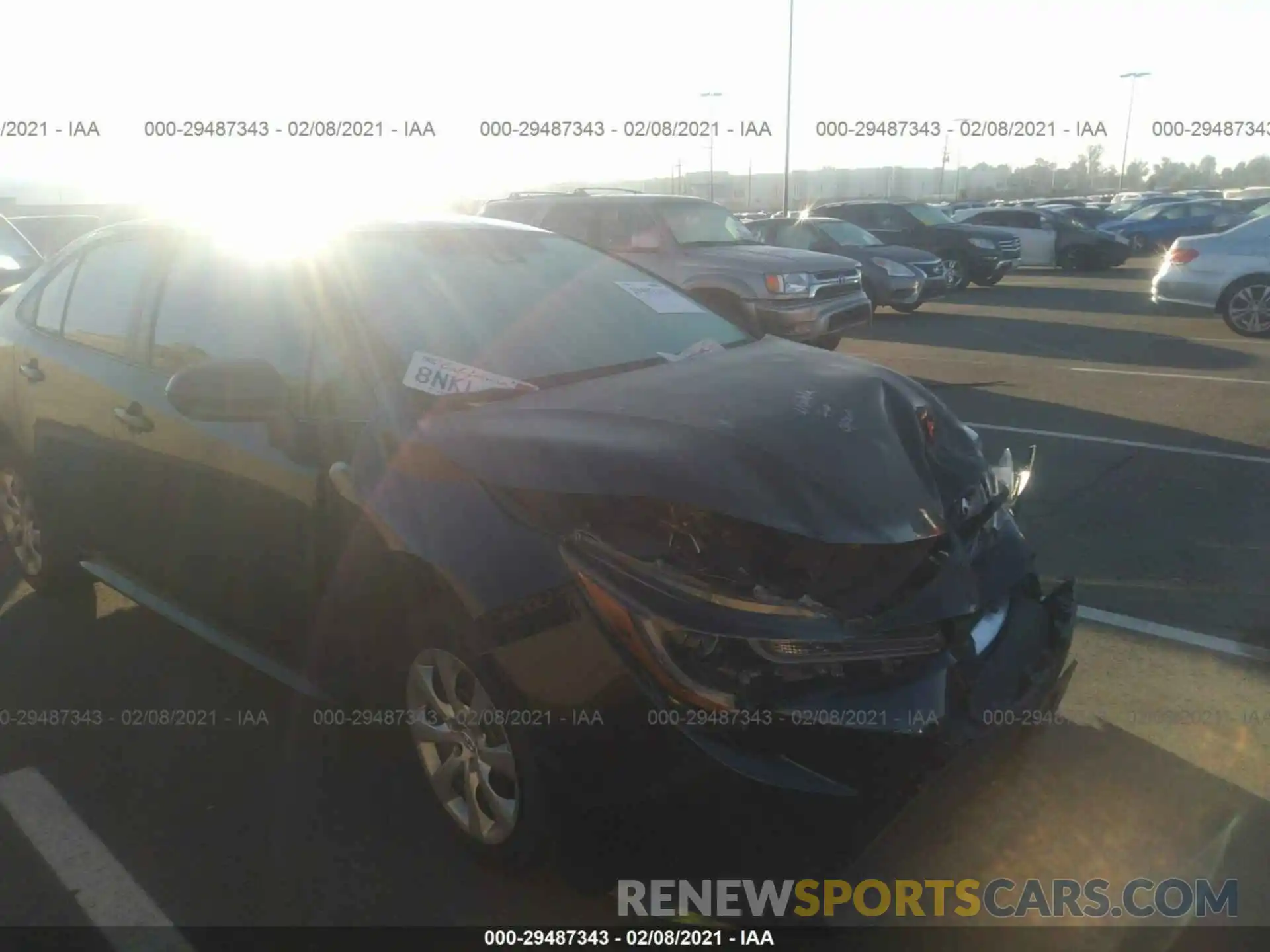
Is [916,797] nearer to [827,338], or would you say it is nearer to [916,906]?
[916,906]

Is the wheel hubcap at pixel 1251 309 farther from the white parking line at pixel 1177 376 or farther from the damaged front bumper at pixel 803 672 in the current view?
the damaged front bumper at pixel 803 672

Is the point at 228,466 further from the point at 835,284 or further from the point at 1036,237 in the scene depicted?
the point at 1036,237

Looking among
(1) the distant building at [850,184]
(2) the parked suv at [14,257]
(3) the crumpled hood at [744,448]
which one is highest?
(3) the crumpled hood at [744,448]

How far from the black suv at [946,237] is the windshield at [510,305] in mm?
16456

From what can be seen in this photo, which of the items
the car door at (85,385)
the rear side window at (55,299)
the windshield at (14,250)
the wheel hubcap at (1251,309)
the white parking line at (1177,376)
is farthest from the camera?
the wheel hubcap at (1251,309)

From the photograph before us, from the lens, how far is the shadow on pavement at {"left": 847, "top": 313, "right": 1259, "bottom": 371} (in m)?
11.0

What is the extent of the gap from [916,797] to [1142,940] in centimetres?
77

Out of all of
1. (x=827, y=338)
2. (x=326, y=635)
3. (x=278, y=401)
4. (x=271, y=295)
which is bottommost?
(x=827, y=338)

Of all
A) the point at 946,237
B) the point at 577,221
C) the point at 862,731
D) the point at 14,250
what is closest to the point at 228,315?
the point at 862,731

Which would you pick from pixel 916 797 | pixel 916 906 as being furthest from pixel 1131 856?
pixel 916 797

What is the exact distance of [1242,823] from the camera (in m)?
3.06

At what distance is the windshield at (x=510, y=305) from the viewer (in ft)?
11.1

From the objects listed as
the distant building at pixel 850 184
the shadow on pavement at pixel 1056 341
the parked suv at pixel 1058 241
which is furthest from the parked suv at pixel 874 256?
the distant building at pixel 850 184

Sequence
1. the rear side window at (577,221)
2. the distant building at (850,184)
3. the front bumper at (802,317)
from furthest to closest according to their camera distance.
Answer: the distant building at (850,184) → the rear side window at (577,221) → the front bumper at (802,317)
